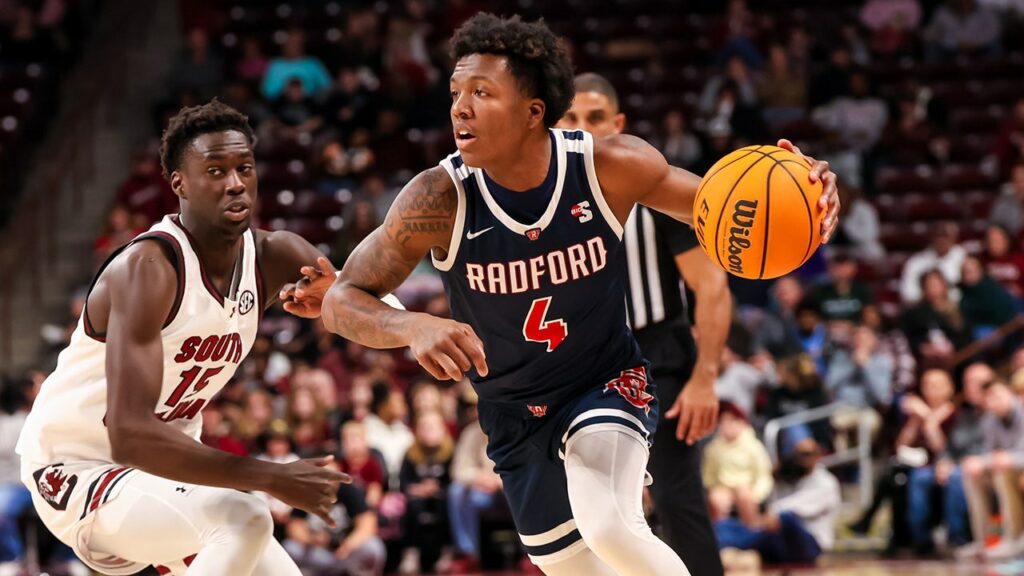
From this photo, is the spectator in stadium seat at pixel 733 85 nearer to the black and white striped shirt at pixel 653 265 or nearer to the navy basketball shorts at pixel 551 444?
the black and white striped shirt at pixel 653 265

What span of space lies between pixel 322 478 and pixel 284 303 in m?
0.88

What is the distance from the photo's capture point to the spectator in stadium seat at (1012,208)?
13.0 metres

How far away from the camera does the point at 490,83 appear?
4.54 m

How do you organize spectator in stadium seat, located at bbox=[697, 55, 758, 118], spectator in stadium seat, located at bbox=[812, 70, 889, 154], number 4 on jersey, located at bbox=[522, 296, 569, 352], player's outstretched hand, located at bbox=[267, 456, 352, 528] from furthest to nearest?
spectator in stadium seat, located at bbox=[697, 55, 758, 118] → spectator in stadium seat, located at bbox=[812, 70, 889, 154] → number 4 on jersey, located at bbox=[522, 296, 569, 352] → player's outstretched hand, located at bbox=[267, 456, 352, 528]

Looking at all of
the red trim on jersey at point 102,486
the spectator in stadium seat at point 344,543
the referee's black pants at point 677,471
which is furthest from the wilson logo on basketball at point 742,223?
the spectator in stadium seat at point 344,543

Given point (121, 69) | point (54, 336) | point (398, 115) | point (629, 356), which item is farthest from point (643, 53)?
point (629, 356)

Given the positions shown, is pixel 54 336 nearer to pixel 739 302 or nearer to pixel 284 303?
pixel 739 302

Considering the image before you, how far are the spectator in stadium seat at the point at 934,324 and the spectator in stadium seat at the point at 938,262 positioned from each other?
672 mm

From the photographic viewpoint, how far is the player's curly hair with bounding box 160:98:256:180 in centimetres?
475

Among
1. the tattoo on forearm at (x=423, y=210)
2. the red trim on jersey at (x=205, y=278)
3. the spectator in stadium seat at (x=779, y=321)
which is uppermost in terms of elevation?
the tattoo on forearm at (x=423, y=210)

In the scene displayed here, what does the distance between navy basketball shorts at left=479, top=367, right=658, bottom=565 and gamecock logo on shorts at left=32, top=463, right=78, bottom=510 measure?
146 cm

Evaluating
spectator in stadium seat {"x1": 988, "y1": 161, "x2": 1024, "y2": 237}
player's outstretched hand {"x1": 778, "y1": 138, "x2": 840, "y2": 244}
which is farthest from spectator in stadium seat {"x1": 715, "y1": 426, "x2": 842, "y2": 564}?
player's outstretched hand {"x1": 778, "y1": 138, "x2": 840, "y2": 244}

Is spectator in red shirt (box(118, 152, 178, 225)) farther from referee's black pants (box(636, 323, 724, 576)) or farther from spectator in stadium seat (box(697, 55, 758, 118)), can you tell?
referee's black pants (box(636, 323, 724, 576))

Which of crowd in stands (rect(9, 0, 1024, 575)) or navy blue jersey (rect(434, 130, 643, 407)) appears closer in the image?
navy blue jersey (rect(434, 130, 643, 407))
